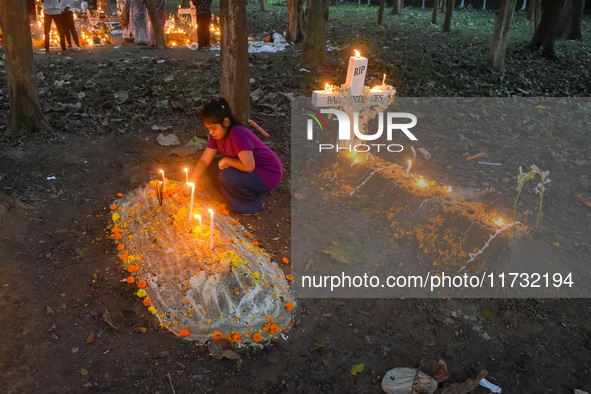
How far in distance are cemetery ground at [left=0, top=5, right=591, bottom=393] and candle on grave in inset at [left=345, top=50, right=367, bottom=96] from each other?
4.11ft

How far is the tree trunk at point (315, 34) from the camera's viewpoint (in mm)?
10656

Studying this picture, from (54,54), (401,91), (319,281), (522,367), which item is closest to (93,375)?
(319,281)

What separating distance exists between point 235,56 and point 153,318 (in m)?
4.06

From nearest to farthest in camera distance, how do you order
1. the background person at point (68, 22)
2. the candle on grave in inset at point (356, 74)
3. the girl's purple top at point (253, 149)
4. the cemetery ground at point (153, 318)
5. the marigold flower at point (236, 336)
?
1. the cemetery ground at point (153, 318)
2. the marigold flower at point (236, 336)
3. the girl's purple top at point (253, 149)
4. the candle on grave in inset at point (356, 74)
5. the background person at point (68, 22)

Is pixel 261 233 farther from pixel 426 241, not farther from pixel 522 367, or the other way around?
pixel 522 367

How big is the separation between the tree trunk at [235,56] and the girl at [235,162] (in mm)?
1904

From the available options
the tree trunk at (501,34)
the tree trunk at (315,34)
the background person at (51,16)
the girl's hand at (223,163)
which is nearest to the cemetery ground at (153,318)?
the girl's hand at (223,163)

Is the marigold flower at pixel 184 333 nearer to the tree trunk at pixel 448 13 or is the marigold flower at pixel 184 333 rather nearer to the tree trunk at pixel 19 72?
the tree trunk at pixel 19 72

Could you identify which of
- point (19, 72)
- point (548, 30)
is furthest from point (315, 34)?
point (548, 30)

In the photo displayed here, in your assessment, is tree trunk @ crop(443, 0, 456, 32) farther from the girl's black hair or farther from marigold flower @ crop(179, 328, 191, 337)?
marigold flower @ crop(179, 328, 191, 337)

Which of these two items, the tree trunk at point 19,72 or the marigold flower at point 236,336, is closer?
the marigold flower at point 236,336

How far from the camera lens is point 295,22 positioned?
49.1ft

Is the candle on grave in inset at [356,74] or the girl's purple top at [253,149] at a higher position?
the candle on grave in inset at [356,74]

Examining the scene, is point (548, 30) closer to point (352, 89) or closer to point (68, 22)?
point (352, 89)
